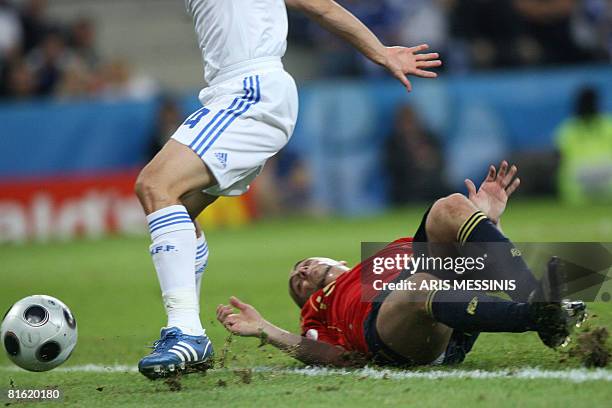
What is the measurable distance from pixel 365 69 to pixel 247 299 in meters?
9.20

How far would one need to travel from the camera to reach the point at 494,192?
17.6ft

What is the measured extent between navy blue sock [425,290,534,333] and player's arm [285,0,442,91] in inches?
46.1

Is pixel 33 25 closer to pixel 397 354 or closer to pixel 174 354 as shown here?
pixel 174 354

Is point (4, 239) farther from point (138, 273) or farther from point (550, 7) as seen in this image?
point (550, 7)

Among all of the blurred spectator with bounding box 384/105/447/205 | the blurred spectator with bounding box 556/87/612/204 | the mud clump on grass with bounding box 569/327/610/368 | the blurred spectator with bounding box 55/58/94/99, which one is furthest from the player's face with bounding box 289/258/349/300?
the blurred spectator with bounding box 55/58/94/99

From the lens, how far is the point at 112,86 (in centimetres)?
1669

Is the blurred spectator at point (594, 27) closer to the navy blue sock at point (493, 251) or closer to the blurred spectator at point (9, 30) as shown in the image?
the blurred spectator at point (9, 30)

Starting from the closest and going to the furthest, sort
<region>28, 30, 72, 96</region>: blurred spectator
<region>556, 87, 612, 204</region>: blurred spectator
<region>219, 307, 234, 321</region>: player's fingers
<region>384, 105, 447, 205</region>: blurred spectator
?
1. <region>219, 307, 234, 321</region>: player's fingers
2. <region>556, 87, 612, 204</region>: blurred spectator
3. <region>384, 105, 447, 205</region>: blurred spectator
4. <region>28, 30, 72, 96</region>: blurred spectator

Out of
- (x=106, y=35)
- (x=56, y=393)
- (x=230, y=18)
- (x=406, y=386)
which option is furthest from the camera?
(x=106, y=35)

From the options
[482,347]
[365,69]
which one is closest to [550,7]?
[365,69]

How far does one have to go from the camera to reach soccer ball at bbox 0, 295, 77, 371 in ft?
16.4

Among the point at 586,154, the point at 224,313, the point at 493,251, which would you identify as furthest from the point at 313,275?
the point at 586,154

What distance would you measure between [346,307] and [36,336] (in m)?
1.39

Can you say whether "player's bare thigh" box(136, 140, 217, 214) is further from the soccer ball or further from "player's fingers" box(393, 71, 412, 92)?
"player's fingers" box(393, 71, 412, 92)
